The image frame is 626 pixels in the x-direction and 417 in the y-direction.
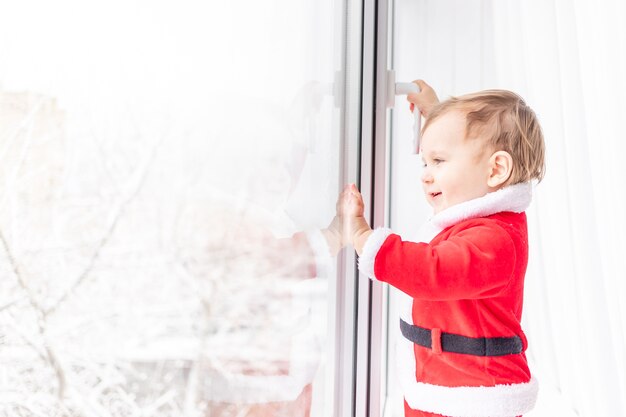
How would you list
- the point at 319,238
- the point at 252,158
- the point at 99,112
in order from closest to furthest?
the point at 99,112 < the point at 252,158 < the point at 319,238

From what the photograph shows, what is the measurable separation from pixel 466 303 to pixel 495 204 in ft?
0.55

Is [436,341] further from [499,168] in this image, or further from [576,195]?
[576,195]

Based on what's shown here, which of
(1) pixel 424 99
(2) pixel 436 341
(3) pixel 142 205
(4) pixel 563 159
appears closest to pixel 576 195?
(4) pixel 563 159

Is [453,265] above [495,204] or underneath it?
underneath

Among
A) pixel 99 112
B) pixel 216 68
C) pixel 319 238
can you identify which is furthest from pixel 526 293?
pixel 99 112

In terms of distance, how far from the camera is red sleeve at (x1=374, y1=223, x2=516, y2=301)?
2.62 feet

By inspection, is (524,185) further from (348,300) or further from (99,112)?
(99,112)

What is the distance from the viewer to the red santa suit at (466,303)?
2.65 feet

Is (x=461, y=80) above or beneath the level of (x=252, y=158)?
above

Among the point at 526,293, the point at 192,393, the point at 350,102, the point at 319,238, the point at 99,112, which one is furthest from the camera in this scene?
the point at 526,293

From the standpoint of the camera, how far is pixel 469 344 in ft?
2.87

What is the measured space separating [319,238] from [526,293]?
4.42 feet

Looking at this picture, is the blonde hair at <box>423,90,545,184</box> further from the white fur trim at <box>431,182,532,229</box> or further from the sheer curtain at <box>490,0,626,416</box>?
the sheer curtain at <box>490,0,626,416</box>

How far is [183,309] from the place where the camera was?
376mm
